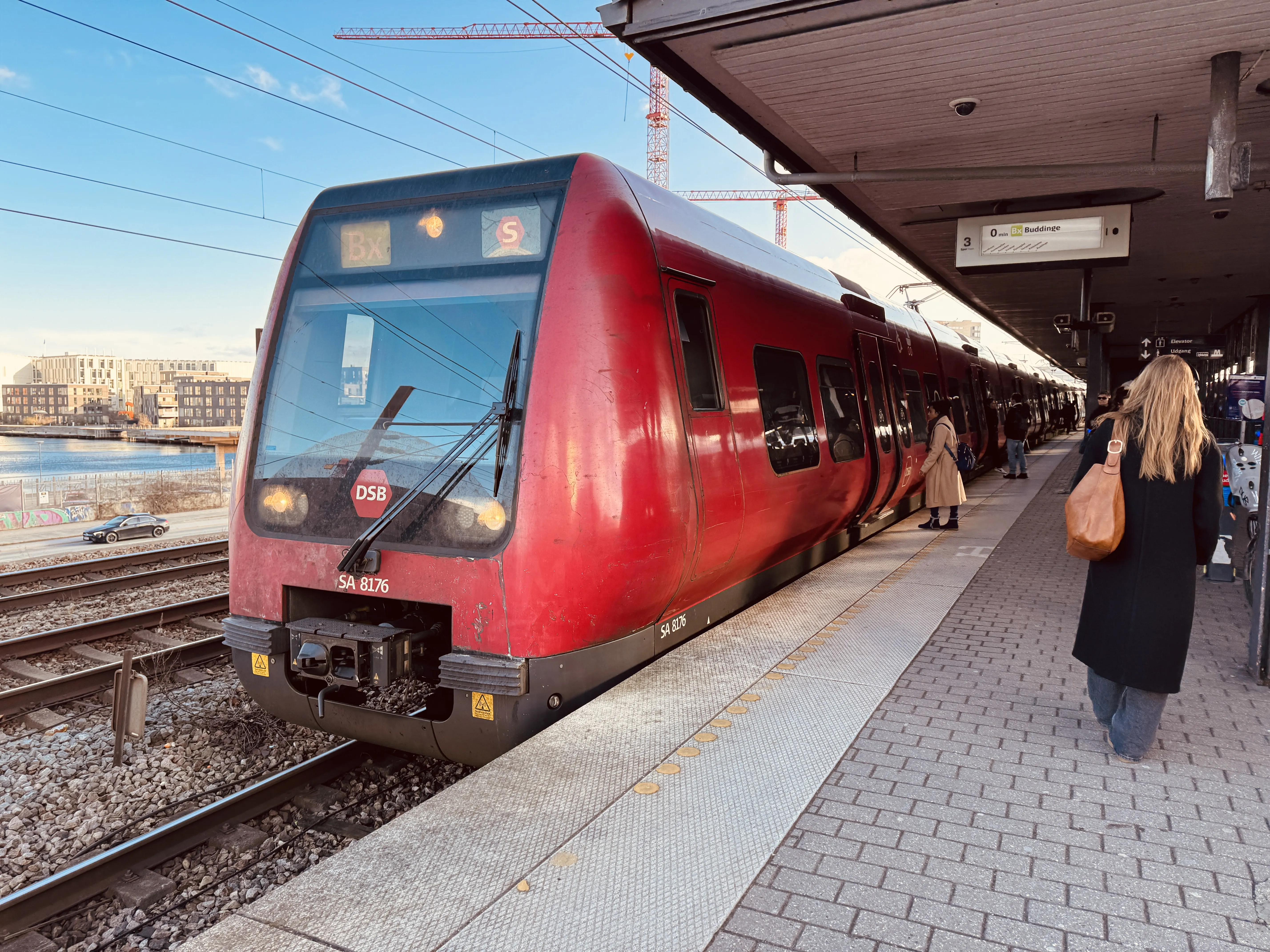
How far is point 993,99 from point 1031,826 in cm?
538

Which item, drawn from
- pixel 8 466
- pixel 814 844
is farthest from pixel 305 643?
pixel 8 466

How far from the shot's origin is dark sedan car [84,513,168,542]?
756 inches

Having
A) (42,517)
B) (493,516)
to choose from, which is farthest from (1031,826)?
(42,517)

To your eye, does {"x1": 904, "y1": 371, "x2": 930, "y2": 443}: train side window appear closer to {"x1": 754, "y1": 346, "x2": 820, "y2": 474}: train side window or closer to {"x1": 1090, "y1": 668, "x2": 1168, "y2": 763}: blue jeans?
{"x1": 754, "y1": 346, "x2": 820, "y2": 474}: train side window

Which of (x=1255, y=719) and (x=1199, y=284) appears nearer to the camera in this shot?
(x=1255, y=719)

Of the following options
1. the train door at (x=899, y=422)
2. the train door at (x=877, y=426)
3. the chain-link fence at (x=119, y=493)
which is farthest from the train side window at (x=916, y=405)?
the chain-link fence at (x=119, y=493)

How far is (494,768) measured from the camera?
3.53 meters

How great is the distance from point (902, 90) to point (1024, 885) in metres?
5.48

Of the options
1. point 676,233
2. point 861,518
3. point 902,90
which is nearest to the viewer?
point 676,233

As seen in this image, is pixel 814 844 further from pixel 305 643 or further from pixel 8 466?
pixel 8 466

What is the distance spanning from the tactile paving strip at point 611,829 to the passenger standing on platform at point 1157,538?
3.82 ft

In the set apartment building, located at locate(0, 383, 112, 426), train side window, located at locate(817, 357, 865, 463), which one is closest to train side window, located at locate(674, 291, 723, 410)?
train side window, located at locate(817, 357, 865, 463)

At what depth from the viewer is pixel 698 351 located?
15.8ft

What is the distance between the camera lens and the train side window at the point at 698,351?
4.63 m
